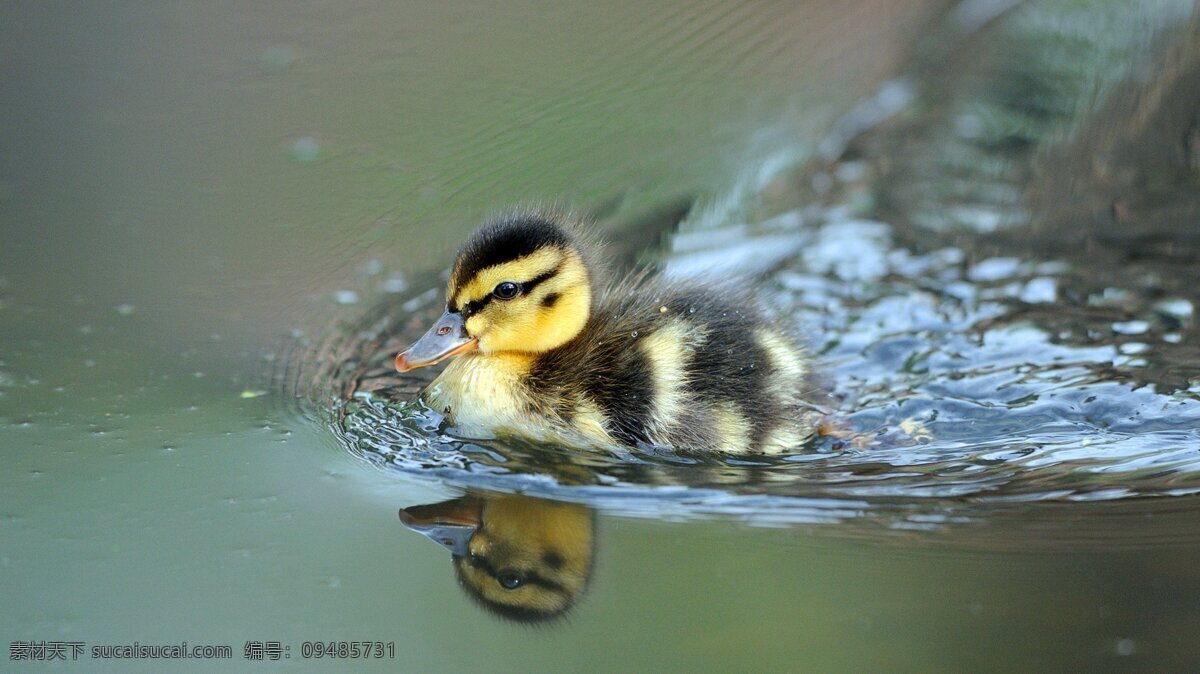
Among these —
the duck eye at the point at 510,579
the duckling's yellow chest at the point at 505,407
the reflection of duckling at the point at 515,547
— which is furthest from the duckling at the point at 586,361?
the duck eye at the point at 510,579

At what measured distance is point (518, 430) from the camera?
201cm

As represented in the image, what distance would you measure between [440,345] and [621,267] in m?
0.62

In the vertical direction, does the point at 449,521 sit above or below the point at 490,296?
below

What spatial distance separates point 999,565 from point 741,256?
1.19m

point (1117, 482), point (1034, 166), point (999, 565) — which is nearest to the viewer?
point (999, 565)

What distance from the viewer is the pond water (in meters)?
1.49

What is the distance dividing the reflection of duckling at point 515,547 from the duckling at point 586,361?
0.30 metres

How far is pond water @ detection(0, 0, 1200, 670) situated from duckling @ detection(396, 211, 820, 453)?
5 centimetres

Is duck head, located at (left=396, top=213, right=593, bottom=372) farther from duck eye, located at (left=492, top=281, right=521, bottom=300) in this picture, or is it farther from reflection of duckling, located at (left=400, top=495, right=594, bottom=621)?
reflection of duckling, located at (left=400, top=495, right=594, bottom=621)

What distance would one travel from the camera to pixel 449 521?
1656 mm

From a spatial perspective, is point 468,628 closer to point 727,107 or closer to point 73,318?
point 73,318

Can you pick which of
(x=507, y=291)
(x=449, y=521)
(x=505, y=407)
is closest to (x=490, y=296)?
(x=507, y=291)

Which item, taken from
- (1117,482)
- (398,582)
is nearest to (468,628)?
(398,582)

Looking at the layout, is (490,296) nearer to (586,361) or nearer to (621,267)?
(586,361)
